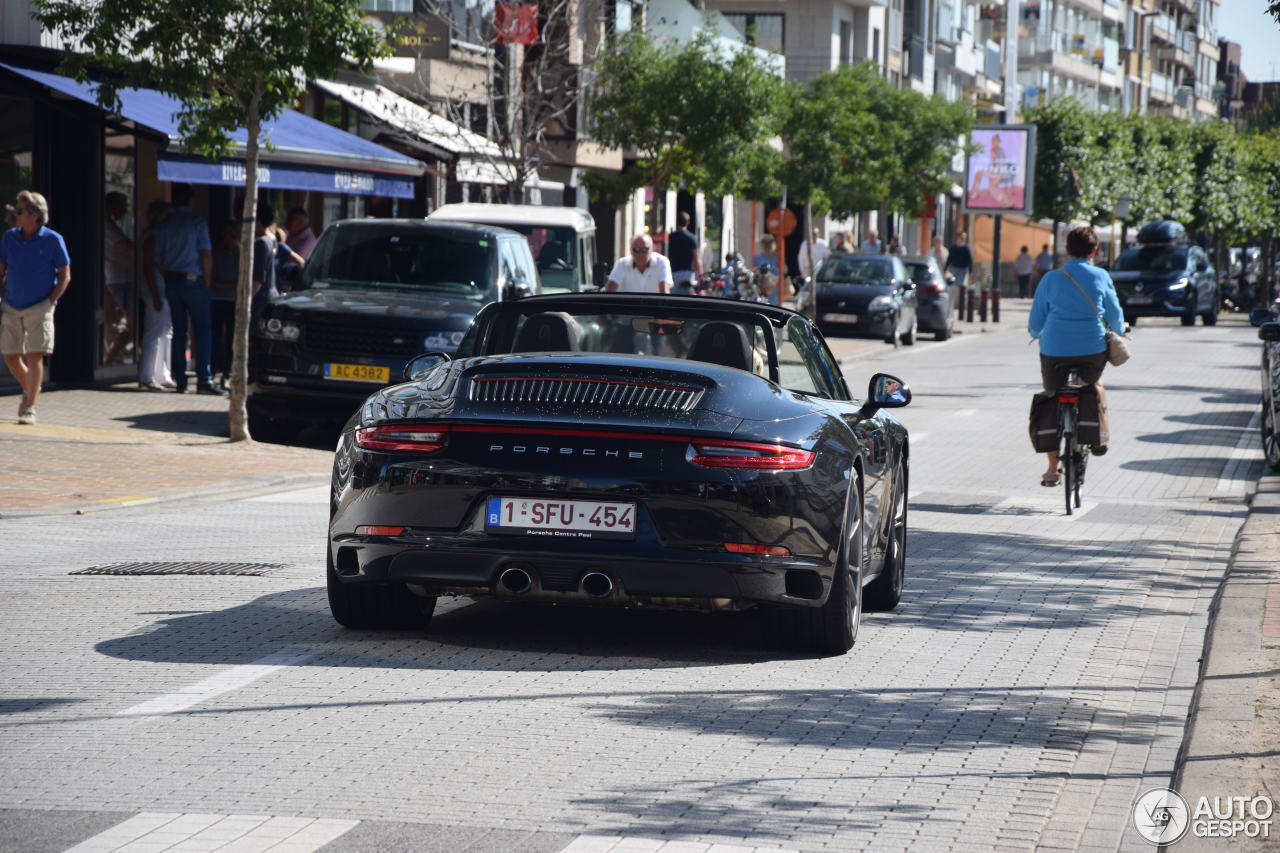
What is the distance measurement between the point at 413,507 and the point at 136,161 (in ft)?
54.5

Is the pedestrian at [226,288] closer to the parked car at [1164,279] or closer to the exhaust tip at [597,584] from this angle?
the exhaust tip at [597,584]

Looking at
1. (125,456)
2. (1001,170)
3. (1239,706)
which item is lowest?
(125,456)

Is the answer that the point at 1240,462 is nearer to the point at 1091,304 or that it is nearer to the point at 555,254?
the point at 1091,304

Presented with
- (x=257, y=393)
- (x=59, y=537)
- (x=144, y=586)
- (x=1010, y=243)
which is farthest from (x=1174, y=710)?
(x=1010, y=243)

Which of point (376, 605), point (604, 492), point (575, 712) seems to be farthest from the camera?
point (376, 605)

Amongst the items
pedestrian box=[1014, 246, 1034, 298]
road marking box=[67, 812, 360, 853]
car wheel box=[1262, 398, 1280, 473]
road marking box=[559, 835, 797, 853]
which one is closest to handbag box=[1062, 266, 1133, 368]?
car wheel box=[1262, 398, 1280, 473]

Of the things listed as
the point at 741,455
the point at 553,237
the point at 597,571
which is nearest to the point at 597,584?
the point at 597,571

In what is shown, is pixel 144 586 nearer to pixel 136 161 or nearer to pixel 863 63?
pixel 136 161

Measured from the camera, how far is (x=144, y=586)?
30.7 ft

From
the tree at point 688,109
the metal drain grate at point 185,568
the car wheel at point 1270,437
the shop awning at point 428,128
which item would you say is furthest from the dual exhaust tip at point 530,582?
the tree at point 688,109

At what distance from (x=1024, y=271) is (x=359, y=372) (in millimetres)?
56357

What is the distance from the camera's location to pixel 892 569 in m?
9.10

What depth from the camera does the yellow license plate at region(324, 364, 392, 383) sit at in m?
17.2

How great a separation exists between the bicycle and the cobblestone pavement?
2.37 meters
